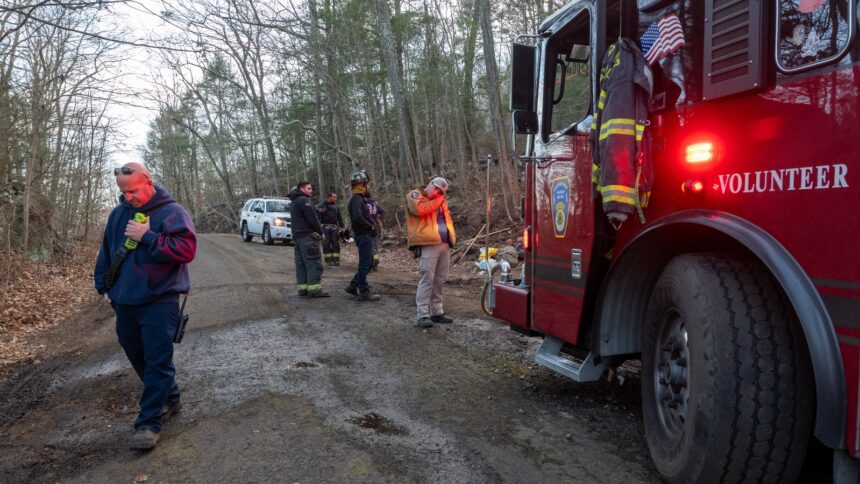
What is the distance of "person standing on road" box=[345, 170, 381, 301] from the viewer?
8.90 m

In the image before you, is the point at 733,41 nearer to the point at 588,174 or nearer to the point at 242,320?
the point at 588,174

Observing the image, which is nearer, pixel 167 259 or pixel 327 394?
pixel 167 259

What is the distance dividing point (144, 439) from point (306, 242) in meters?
5.81

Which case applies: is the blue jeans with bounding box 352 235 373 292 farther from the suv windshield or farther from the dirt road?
the suv windshield

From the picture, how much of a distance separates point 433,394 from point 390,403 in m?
0.38

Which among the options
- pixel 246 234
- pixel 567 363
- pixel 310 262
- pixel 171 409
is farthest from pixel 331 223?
pixel 246 234

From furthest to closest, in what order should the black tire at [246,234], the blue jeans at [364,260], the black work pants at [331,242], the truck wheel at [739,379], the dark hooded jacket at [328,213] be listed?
the black tire at [246,234] → the black work pants at [331,242] → the dark hooded jacket at [328,213] → the blue jeans at [364,260] → the truck wheel at [739,379]

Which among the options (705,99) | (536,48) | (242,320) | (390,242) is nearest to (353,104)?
(390,242)

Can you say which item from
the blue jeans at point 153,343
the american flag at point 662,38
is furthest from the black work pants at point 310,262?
the american flag at point 662,38

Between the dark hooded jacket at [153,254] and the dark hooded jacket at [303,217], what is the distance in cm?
517

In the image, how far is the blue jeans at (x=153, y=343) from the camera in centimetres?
375

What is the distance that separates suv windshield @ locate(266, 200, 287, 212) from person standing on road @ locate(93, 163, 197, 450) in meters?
18.5

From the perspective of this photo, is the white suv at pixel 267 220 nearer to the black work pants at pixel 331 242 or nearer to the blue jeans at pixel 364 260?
the black work pants at pixel 331 242

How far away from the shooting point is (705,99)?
263cm
